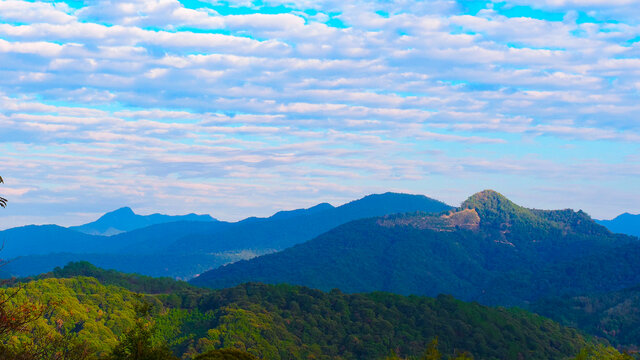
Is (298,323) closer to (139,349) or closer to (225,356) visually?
(225,356)

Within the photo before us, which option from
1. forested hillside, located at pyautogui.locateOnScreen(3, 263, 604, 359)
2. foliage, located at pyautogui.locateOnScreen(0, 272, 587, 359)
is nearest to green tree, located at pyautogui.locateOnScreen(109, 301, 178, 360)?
Answer: forested hillside, located at pyautogui.locateOnScreen(3, 263, 604, 359)

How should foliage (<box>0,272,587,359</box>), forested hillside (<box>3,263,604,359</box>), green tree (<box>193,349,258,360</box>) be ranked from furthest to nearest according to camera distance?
forested hillside (<box>3,263,604,359</box>) < foliage (<box>0,272,587,359</box>) < green tree (<box>193,349,258,360</box>)

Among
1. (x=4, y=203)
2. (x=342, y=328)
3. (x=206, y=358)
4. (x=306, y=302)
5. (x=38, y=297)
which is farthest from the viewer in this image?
(x=306, y=302)

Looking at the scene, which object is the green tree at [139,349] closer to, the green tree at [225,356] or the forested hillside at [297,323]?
the green tree at [225,356]

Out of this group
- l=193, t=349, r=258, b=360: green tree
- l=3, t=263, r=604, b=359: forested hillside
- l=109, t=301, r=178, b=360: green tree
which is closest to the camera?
l=109, t=301, r=178, b=360: green tree

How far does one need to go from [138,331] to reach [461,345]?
151170 millimetres

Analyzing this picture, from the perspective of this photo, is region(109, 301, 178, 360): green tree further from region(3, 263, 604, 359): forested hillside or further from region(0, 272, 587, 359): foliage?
region(0, 272, 587, 359): foliage

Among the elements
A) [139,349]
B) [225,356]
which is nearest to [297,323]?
[225,356]

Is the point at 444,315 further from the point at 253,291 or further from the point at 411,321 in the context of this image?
the point at 253,291

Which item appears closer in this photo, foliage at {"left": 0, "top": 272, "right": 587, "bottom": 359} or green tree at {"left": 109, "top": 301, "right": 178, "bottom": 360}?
green tree at {"left": 109, "top": 301, "right": 178, "bottom": 360}

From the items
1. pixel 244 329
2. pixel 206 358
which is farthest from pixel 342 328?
pixel 206 358

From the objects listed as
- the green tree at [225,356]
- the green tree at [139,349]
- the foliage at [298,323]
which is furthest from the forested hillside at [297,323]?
the green tree at [225,356]

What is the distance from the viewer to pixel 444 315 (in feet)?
626

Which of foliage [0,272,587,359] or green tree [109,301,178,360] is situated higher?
green tree [109,301,178,360]
